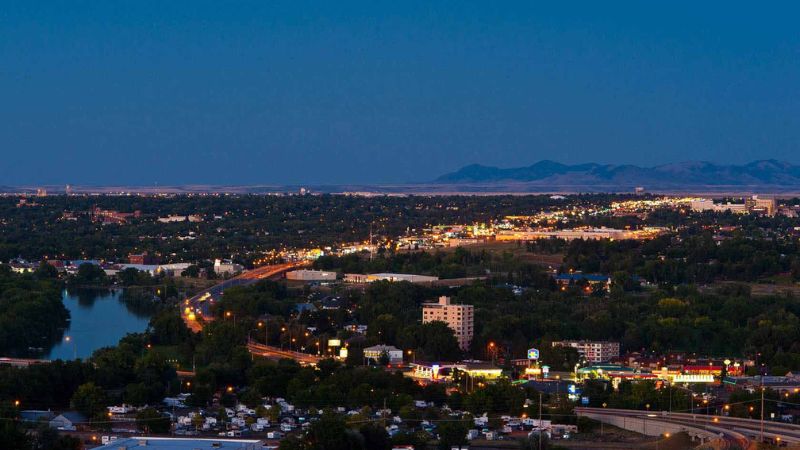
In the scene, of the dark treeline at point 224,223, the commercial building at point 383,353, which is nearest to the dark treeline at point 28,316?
the commercial building at point 383,353

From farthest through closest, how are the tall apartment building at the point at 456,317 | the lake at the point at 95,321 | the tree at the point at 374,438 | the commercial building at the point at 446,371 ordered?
1. the tall apartment building at the point at 456,317
2. the lake at the point at 95,321
3. the commercial building at the point at 446,371
4. the tree at the point at 374,438

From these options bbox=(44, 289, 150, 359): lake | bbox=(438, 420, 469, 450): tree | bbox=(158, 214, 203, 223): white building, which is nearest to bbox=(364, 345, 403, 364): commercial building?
bbox=(44, 289, 150, 359): lake

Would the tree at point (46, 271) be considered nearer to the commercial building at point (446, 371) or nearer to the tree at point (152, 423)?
the commercial building at point (446, 371)

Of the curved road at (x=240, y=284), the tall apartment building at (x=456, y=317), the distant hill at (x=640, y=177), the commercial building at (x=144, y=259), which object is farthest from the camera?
the distant hill at (x=640, y=177)

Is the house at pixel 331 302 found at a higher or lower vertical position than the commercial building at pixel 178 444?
lower

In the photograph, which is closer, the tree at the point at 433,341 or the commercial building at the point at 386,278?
the tree at the point at 433,341

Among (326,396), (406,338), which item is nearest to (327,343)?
(406,338)

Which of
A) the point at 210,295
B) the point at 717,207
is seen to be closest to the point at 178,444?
the point at 210,295
